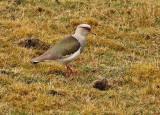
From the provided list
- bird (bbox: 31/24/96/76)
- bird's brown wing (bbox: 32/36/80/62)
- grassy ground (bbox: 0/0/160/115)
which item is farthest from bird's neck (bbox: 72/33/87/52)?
grassy ground (bbox: 0/0/160/115)

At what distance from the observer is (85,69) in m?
13.6

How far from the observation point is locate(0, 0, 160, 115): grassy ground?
10.6 m

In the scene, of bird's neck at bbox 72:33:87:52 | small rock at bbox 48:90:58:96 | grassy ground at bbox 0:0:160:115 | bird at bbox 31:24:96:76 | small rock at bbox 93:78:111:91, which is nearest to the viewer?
grassy ground at bbox 0:0:160:115

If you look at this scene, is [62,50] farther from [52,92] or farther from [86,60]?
[86,60]

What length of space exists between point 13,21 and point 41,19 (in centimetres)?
158

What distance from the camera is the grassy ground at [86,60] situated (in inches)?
418

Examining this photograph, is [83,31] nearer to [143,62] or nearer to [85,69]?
[85,69]

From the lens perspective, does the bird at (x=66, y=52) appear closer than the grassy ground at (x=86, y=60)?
No

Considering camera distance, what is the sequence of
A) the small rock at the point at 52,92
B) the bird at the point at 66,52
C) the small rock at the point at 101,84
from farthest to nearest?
the bird at the point at 66,52 → the small rock at the point at 101,84 → the small rock at the point at 52,92

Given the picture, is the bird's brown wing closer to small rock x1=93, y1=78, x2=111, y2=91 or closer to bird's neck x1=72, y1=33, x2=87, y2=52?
bird's neck x1=72, y1=33, x2=87, y2=52

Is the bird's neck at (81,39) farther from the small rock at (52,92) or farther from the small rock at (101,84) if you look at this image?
the small rock at (52,92)

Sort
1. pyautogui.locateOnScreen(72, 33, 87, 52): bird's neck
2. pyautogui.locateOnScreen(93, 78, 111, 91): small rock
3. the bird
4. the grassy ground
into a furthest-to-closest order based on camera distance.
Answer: pyautogui.locateOnScreen(72, 33, 87, 52): bird's neck < the bird < pyautogui.locateOnScreen(93, 78, 111, 91): small rock < the grassy ground

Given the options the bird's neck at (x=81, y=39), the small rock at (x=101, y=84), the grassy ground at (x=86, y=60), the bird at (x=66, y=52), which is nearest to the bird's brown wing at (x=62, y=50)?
the bird at (x=66, y=52)

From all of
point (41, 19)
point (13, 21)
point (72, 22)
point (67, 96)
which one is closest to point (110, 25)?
point (72, 22)
